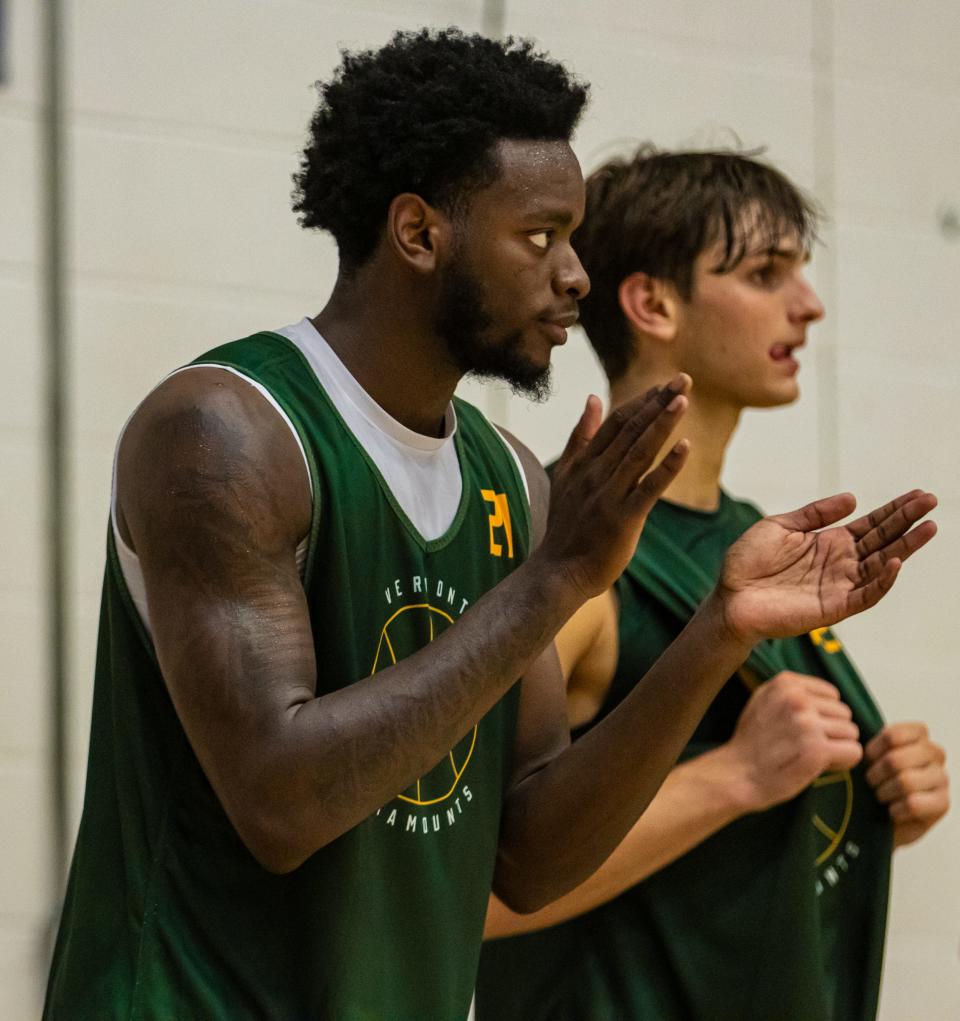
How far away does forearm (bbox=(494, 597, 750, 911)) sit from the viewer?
1852mm

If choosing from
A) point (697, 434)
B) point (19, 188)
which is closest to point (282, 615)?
point (697, 434)

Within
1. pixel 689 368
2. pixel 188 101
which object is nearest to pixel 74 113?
pixel 188 101

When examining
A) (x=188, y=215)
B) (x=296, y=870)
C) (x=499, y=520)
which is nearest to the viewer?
(x=296, y=870)

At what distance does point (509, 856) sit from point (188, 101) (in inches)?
64.7

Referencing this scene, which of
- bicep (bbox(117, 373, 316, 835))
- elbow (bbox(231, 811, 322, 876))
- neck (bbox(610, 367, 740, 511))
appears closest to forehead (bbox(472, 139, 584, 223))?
bicep (bbox(117, 373, 316, 835))

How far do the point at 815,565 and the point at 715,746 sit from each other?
0.66m

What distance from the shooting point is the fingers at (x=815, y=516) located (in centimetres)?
184

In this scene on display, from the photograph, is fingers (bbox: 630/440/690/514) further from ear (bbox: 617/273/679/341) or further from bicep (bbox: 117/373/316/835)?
ear (bbox: 617/273/679/341)

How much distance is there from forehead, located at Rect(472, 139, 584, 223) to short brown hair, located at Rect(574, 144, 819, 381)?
855 mm

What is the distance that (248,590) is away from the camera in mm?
1562

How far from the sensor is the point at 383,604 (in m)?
1.73

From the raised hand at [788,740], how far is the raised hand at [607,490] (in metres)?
0.82

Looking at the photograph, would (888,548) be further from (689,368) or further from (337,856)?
(689,368)

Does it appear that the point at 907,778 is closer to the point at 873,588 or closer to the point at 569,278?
the point at 873,588
